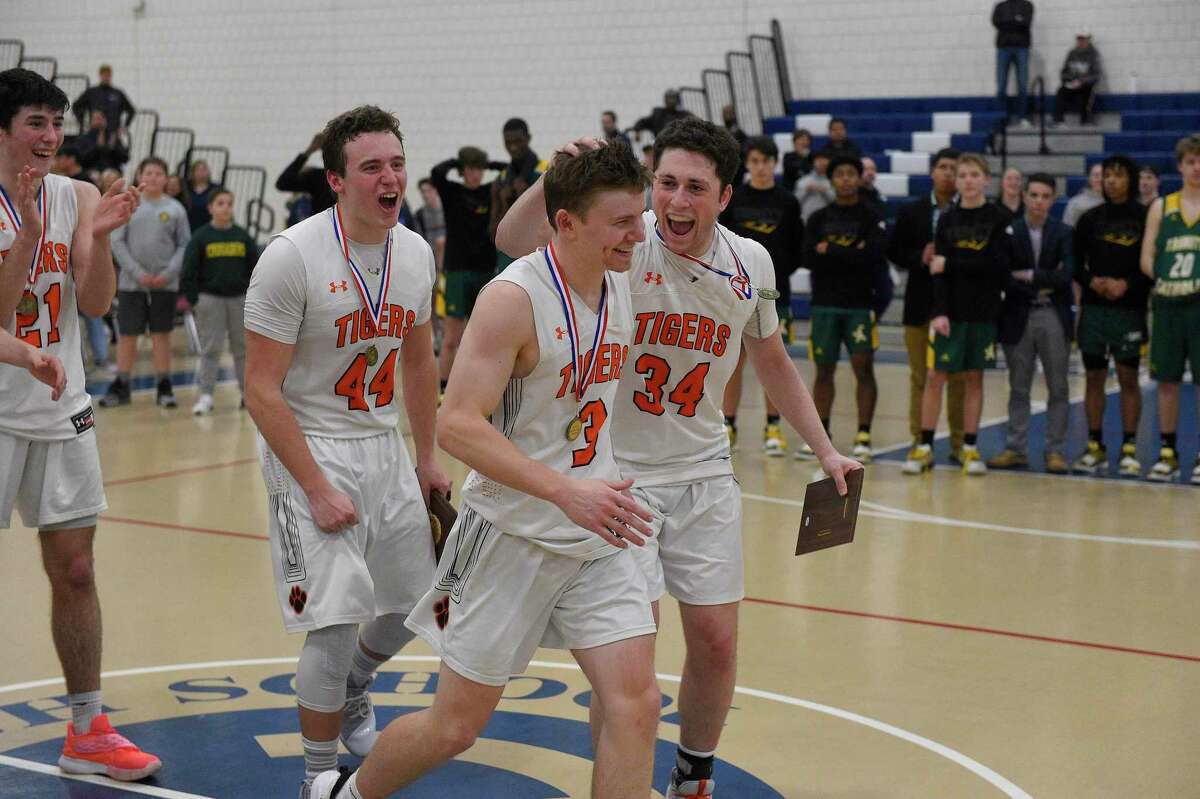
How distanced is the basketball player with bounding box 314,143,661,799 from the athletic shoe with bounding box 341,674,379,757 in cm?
101

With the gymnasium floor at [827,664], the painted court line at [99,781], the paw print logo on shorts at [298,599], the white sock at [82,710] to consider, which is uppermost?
the paw print logo on shorts at [298,599]

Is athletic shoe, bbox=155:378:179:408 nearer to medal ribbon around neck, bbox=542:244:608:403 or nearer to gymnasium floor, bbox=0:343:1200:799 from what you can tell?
gymnasium floor, bbox=0:343:1200:799

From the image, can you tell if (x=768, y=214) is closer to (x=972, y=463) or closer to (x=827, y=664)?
(x=972, y=463)

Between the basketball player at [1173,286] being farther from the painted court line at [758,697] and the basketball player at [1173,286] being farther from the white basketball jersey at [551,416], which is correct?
the white basketball jersey at [551,416]

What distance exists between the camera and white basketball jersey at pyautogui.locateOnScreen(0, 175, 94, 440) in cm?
453

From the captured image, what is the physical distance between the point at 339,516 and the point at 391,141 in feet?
3.51

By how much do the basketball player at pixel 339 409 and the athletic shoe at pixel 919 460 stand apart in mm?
5892

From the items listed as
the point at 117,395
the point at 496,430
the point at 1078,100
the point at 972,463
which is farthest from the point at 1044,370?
the point at 1078,100

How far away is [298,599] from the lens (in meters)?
4.07

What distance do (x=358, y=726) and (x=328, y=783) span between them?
0.73 meters

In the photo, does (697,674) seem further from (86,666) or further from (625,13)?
(625,13)

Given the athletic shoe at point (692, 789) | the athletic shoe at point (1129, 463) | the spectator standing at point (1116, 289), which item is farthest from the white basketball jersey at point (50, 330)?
the athletic shoe at point (1129, 463)

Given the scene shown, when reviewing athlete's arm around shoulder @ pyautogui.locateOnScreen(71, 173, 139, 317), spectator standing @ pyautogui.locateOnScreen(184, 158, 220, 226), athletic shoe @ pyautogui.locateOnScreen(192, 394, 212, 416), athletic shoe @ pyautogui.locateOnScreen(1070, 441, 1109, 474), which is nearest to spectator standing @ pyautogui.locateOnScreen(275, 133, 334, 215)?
athletic shoe @ pyautogui.locateOnScreen(192, 394, 212, 416)

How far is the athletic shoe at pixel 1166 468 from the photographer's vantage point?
9539 mm
